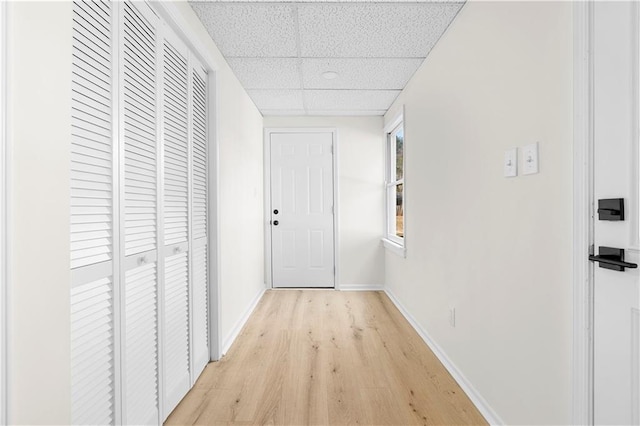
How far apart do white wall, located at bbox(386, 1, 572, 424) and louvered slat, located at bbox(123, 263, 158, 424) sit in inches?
64.1

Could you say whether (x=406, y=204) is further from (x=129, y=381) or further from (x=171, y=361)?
(x=129, y=381)

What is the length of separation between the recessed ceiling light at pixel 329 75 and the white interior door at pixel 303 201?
1.39m

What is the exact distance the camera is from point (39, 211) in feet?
3.06

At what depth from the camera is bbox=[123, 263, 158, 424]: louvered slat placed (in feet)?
4.84

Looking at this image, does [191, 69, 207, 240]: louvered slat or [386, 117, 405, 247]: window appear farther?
[386, 117, 405, 247]: window

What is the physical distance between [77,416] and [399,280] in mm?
3032

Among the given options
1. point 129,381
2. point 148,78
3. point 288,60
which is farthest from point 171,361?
point 288,60

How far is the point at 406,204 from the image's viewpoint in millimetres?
3379

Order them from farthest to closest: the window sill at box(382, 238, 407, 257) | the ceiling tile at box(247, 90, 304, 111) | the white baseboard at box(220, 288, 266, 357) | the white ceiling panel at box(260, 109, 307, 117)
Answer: the white ceiling panel at box(260, 109, 307, 117) → the ceiling tile at box(247, 90, 304, 111) → the window sill at box(382, 238, 407, 257) → the white baseboard at box(220, 288, 266, 357)

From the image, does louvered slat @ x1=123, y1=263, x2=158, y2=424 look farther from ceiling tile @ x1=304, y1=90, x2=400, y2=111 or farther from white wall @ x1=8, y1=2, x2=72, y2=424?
ceiling tile @ x1=304, y1=90, x2=400, y2=111

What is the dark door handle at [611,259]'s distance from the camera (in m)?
1.05

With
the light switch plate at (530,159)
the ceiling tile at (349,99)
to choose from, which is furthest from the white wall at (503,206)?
the ceiling tile at (349,99)

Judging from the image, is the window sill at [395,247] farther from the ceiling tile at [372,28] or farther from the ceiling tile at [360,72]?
the ceiling tile at [372,28]

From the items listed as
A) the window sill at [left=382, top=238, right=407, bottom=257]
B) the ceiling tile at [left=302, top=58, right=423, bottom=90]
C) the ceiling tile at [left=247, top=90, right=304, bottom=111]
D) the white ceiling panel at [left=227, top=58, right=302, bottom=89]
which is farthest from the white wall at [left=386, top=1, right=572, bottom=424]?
the ceiling tile at [left=247, top=90, right=304, bottom=111]
